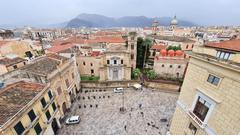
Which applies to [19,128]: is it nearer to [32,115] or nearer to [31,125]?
[31,125]

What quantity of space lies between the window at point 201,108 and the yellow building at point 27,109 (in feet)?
62.8

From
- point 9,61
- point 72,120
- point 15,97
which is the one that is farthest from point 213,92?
point 9,61

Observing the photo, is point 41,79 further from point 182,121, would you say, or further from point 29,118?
point 182,121

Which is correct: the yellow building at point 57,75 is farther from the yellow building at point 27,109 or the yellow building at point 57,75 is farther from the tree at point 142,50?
the tree at point 142,50

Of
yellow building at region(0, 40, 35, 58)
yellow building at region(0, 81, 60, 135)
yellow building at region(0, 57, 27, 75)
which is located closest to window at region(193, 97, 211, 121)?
yellow building at region(0, 81, 60, 135)

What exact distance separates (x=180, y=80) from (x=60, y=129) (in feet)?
104

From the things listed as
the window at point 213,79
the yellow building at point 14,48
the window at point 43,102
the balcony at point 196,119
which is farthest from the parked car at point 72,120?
the yellow building at point 14,48

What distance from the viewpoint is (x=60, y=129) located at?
78.0 feet

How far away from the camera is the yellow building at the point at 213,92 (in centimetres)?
1020

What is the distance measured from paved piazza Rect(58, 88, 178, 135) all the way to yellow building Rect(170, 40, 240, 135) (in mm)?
9095

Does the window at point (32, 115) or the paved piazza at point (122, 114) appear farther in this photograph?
the paved piazza at point (122, 114)

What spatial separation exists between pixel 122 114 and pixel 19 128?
17.2 meters

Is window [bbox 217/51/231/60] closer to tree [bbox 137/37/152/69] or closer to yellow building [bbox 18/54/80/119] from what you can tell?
yellow building [bbox 18/54/80/119]

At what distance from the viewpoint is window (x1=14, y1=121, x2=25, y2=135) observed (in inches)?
569
